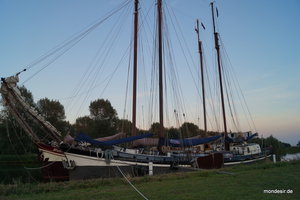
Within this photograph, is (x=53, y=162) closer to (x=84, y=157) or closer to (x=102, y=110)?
(x=84, y=157)

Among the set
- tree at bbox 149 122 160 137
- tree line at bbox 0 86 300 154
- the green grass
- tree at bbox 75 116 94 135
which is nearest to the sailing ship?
tree at bbox 149 122 160 137

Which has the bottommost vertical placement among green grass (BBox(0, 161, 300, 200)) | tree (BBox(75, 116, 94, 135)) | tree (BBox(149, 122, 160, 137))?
green grass (BBox(0, 161, 300, 200))

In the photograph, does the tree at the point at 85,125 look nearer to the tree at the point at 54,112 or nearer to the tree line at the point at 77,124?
the tree line at the point at 77,124

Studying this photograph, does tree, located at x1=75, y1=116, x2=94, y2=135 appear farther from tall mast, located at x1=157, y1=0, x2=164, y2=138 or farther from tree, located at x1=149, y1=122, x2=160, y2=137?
tall mast, located at x1=157, y1=0, x2=164, y2=138

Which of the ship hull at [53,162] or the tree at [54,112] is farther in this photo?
the tree at [54,112]

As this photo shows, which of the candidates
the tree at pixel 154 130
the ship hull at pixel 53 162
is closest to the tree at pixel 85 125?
the tree at pixel 154 130

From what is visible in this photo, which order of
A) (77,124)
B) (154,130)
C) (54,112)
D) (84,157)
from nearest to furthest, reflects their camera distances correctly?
(84,157) < (154,130) < (54,112) < (77,124)

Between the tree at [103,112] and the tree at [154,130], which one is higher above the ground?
the tree at [103,112]

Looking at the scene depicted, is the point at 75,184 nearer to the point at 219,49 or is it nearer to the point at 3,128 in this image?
the point at 219,49

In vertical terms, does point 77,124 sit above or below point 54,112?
below

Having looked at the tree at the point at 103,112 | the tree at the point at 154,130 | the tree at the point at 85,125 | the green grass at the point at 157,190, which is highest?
the tree at the point at 103,112

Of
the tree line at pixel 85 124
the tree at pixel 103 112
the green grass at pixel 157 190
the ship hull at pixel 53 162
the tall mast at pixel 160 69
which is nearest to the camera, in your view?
the green grass at pixel 157 190

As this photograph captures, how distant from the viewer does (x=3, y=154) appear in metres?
46.8

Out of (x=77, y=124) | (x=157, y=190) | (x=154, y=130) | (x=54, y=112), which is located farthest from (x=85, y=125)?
(x=157, y=190)
